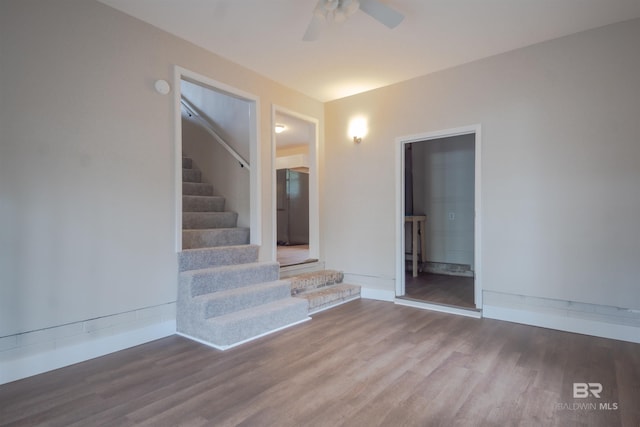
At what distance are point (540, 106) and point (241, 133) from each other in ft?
11.7

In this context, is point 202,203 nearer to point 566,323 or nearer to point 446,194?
point 446,194

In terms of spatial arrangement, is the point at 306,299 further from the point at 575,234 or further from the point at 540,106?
the point at 540,106

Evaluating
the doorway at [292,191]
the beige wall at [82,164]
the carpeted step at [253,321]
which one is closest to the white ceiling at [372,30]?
the beige wall at [82,164]

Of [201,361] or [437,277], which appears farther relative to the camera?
[437,277]

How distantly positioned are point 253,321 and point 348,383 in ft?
3.80

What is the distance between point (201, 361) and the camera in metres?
2.58

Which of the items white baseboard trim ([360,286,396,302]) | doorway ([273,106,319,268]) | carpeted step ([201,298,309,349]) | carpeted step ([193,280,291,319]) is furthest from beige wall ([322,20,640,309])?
doorway ([273,106,319,268])

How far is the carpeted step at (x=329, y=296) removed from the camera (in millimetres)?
3896

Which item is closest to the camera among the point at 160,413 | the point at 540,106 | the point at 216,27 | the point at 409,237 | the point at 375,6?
Result: the point at 160,413

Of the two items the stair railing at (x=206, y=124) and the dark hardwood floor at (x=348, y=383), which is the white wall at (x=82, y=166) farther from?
the stair railing at (x=206, y=124)

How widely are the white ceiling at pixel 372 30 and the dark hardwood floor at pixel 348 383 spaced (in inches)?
111

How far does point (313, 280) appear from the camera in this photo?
14.1ft

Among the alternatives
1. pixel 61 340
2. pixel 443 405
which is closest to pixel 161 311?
pixel 61 340

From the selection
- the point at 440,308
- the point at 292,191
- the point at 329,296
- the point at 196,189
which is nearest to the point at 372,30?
the point at 329,296
